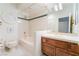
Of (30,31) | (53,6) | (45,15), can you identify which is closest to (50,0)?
(53,6)

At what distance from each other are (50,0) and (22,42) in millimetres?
699

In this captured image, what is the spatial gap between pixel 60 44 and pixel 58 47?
0.17 feet

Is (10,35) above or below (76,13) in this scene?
below

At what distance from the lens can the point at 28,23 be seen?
6.07ft

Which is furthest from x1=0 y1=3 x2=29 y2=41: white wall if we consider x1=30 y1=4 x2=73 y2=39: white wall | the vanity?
the vanity

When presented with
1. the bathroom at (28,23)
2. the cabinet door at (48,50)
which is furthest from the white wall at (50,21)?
the cabinet door at (48,50)

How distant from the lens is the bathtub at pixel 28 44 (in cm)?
184

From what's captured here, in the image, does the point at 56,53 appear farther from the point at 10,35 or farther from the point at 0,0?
the point at 0,0

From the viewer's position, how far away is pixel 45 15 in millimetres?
1867

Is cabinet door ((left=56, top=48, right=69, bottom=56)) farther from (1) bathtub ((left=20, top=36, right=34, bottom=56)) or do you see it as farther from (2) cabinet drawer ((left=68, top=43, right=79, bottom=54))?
(1) bathtub ((left=20, top=36, right=34, bottom=56))

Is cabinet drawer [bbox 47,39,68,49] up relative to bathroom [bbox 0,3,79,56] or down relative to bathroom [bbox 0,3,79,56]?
down

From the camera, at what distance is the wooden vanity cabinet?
1758mm

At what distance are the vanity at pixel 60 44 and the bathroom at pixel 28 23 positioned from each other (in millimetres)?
69

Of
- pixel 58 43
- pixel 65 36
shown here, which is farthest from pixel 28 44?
pixel 65 36
